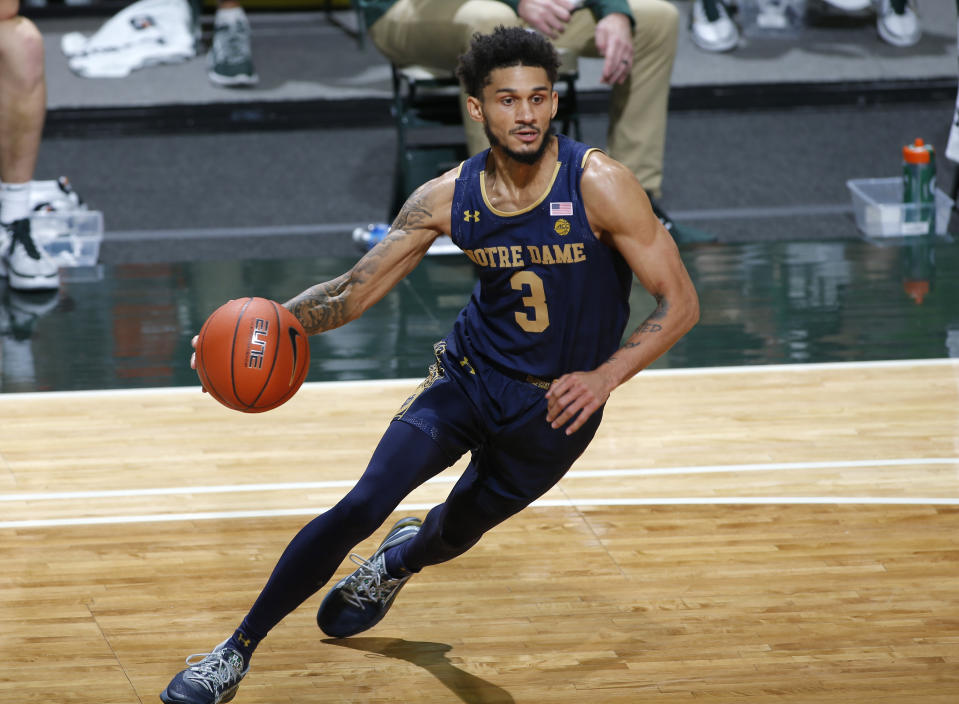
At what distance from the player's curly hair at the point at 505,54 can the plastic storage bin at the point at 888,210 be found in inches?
161

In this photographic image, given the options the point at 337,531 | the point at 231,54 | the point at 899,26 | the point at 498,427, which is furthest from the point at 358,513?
the point at 899,26

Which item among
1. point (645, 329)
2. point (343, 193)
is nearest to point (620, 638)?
point (645, 329)

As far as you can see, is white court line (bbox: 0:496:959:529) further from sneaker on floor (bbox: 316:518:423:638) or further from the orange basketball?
the orange basketball

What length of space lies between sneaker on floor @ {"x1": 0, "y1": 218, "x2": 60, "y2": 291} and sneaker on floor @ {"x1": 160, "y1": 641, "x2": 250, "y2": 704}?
3.41 metres

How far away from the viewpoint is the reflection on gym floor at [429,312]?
5219 mm

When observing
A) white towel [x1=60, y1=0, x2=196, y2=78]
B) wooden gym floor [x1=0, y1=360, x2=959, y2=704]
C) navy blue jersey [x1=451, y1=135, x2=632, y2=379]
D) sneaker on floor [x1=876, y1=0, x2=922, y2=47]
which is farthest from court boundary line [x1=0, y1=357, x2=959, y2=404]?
sneaker on floor [x1=876, y1=0, x2=922, y2=47]

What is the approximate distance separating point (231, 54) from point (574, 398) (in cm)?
624

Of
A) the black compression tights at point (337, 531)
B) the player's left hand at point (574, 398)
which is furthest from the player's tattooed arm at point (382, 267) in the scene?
the player's left hand at point (574, 398)

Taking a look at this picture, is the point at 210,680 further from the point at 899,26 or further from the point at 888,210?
the point at 899,26

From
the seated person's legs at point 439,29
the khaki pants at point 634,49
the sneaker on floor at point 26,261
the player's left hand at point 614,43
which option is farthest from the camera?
the khaki pants at point 634,49

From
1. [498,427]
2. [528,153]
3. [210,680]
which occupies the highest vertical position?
[528,153]

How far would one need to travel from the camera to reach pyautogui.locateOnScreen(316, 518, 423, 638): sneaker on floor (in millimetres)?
3277

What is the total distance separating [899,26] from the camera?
30.0 feet

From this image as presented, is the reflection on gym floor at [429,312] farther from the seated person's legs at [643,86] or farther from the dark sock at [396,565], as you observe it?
the dark sock at [396,565]
